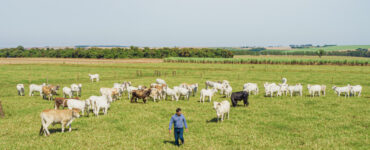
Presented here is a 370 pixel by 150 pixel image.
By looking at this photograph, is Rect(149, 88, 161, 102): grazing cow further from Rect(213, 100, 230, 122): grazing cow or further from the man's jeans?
the man's jeans

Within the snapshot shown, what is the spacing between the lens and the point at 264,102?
2359 centimetres

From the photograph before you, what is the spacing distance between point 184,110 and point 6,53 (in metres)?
169

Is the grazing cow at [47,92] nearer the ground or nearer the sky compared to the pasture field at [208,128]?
nearer the sky

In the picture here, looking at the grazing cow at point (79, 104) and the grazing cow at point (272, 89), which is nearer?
the grazing cow at point (79, 104)

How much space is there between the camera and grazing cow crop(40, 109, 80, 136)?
1384 cm

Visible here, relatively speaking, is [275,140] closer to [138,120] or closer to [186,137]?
[186,137]

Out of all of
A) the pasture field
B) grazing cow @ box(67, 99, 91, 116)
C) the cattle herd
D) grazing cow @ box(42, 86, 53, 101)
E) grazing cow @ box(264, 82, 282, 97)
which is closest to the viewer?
the pasture field

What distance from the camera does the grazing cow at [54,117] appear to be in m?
13.8

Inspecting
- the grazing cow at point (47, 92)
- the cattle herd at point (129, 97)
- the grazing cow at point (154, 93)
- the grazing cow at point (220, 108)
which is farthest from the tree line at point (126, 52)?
the grazing cow at point (220, 108)

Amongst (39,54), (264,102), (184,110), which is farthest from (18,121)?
(39,54)

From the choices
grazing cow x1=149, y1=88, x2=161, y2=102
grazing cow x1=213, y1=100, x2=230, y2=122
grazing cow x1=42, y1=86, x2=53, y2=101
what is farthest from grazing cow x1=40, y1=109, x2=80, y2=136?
grazing cow x1=42, y1=86, x2=53, y2=101

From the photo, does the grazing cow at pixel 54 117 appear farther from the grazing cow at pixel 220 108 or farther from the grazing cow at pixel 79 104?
the grazing cow at pixel 220 108

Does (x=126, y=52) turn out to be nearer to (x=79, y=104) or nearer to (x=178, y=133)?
(x=79, y=104)

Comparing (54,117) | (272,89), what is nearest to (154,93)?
(54,117)
